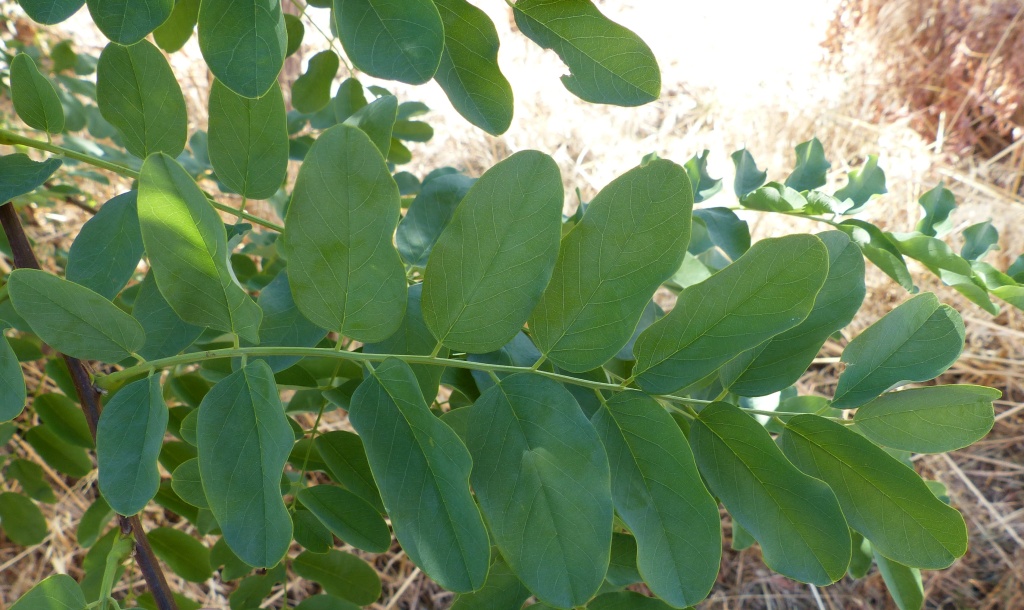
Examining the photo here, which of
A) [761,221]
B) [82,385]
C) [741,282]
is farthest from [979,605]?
[82,385]

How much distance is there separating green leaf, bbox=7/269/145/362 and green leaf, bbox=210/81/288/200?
10 cm

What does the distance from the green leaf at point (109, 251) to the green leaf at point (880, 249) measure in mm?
434

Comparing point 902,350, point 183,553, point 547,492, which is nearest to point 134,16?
point 547,492

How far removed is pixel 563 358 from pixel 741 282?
86 millimetres

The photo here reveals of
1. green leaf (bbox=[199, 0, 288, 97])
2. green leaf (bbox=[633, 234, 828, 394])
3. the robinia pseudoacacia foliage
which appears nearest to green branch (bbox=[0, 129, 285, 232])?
the robinia pseudoacacia foliage

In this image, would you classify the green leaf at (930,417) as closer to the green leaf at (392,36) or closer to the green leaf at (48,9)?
the green leaf at (392,36)

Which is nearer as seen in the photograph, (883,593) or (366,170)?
(366,170)

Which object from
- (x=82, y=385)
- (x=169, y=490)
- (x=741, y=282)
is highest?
(x=741, y=282)

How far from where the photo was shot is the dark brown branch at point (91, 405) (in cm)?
44

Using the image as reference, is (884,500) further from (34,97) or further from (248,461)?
(34,97)

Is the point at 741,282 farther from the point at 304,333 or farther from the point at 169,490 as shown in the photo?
the point at 169,490

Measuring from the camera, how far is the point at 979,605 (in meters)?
1.67

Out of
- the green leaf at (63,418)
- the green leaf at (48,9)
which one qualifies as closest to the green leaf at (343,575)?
the green leaf at (63,418)

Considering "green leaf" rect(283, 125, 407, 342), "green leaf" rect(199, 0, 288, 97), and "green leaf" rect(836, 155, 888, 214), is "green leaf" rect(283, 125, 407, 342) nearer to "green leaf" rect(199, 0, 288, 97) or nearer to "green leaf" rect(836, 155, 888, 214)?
"green leaf" rect(199, 0, 288, 97)
